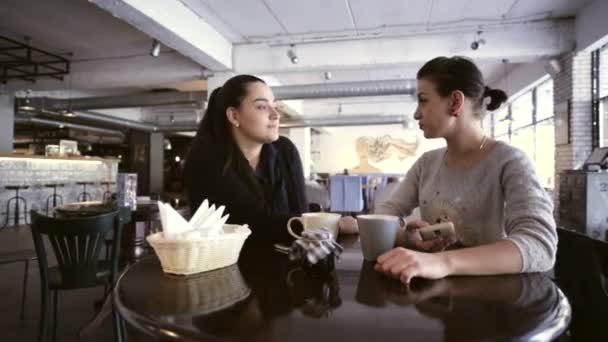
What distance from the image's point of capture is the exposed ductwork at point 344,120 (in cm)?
1082

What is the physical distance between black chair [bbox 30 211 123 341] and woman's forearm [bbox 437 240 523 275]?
→ 184cm

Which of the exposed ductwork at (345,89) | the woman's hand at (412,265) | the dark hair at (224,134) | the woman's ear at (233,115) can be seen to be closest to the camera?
the woman's hand at (412,265)

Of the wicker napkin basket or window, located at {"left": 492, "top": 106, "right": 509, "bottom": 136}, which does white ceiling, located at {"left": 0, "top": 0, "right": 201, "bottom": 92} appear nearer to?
the wicker napkin basket

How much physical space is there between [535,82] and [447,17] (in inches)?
125

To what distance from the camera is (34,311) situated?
2.83 metres

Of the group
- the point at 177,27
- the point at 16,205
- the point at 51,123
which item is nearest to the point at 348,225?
the point at 177,27

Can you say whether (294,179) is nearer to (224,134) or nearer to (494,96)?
(224,134)

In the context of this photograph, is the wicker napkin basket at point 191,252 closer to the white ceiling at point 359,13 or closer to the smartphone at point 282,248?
the smartphone at point 282,248

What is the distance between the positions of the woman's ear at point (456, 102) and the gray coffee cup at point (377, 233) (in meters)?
0.55

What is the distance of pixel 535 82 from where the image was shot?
6.96m

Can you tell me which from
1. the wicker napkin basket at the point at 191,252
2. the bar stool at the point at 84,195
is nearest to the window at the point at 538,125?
the wicker napkin basket at the point at 191,252

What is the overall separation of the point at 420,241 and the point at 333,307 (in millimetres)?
547

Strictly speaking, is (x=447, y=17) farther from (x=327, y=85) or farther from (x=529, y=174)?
(x=529, y=174)

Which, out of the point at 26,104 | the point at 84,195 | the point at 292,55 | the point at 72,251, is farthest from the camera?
the point at 84,195
